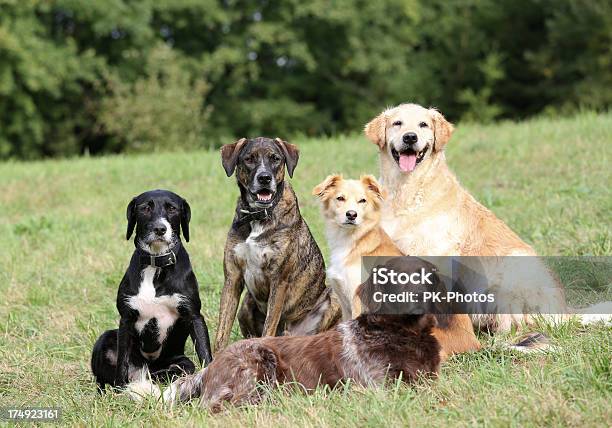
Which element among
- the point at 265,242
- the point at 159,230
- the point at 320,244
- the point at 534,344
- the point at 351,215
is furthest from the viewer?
the point at 320,244

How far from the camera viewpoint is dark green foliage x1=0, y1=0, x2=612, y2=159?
23625 millimetres

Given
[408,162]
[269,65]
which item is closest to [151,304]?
[408,162]

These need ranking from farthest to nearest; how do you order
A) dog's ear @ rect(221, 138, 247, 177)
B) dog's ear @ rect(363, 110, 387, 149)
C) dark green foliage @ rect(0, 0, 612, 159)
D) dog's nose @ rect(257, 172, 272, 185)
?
dark green foliage @ rect(0, 0, 612, 159) < dog's ear @ rect(363, 110, 387, 149) < dog's ear @ rect(221, 138, 247, 177) < dog's nose @ rect(257, 172, 272, 185)

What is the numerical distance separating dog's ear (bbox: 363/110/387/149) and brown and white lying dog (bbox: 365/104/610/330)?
0.04 ft

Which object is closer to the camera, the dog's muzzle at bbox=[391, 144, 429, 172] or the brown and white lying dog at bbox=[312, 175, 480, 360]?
the brown and white lying dog at bbox=[312, 175, 480, 360]

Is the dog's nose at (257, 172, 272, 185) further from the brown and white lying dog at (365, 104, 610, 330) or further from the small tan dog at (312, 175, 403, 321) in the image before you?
the brown and white lying dog at (365, 104, 610, 330)

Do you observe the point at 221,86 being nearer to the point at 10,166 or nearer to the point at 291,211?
the point at 10,166

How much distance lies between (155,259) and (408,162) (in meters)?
2.00

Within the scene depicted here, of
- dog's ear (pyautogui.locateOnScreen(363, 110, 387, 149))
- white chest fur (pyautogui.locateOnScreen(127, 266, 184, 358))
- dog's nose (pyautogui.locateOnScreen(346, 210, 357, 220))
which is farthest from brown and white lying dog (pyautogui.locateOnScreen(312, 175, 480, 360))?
white chest fur (pyautogui.locateOnScreen(127, 266, 184, 358))

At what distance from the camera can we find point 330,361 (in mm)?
4805

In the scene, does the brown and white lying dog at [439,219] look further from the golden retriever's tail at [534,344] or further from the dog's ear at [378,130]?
the golden retriever's tail at [534,344]

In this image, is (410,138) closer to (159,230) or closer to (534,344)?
(534,344)

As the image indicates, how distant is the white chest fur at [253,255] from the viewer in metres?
5.75

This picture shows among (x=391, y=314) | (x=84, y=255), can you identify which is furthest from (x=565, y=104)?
(x=391, y=314)
